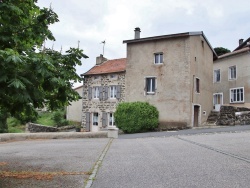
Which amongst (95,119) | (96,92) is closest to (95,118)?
(95,119)

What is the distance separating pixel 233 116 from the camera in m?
24.8

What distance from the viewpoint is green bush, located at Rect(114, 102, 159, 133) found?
25356mm

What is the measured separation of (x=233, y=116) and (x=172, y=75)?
6.06 metres

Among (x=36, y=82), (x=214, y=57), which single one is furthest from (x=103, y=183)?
(x=214, y=57)

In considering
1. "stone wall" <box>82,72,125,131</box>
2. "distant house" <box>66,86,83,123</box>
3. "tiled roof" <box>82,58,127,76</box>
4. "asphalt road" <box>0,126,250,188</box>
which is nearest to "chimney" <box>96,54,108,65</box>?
"tiled roof" <box>82,58,127,76</box>

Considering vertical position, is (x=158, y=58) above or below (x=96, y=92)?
above

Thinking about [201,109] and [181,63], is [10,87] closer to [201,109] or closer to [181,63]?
[181,63]

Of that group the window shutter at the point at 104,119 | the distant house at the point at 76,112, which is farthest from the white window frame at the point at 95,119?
the distant house at the point at 76,112

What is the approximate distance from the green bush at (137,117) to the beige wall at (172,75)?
1.00 metres

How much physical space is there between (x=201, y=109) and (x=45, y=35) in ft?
74.5

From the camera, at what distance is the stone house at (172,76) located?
84.9ft

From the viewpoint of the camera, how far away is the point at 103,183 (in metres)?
5.71

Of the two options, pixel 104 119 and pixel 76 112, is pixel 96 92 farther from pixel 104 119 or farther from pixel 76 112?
pixel 76 112

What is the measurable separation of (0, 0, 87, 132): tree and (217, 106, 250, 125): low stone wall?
19973mm
